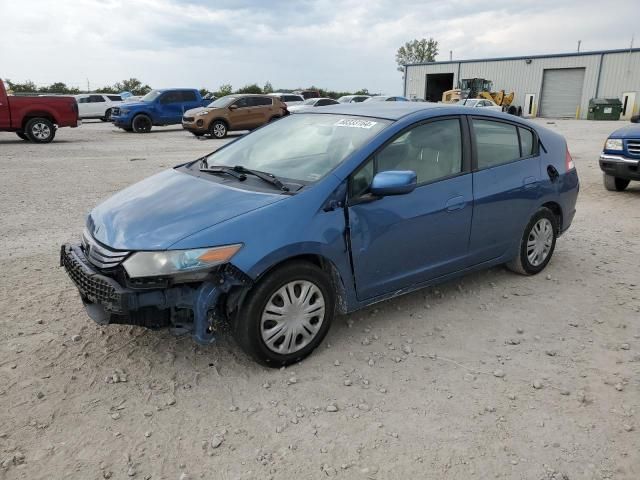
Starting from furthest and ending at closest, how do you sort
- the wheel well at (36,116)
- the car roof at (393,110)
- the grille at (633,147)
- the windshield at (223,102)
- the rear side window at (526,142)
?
the windshield at (223,102) → the wheel well at (36,116) → the grille at (633,147) → the rear side window at (526,142) → the car roof at (393,110)

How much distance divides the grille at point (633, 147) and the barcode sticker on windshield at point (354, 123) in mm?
6304

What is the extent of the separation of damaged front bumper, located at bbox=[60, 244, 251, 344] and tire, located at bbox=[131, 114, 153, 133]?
777 inches

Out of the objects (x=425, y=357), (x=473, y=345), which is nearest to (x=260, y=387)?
(x=425, y=357)

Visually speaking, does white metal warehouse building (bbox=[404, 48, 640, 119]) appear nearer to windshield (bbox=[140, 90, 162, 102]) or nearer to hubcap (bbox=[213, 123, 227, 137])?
hubcap (bbox=[213, 123, 227, 137])

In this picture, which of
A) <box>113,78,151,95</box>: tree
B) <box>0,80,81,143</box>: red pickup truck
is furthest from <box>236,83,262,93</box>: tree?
<box>0,80,81,143</box>: red pickup truck

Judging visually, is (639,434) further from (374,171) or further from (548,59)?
(548,59)

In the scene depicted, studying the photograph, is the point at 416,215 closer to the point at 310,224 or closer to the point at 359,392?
the point at 310,224

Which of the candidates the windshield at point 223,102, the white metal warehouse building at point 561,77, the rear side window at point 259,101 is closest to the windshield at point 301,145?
the windshield at point 223,102

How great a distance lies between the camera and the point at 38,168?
36.2ft

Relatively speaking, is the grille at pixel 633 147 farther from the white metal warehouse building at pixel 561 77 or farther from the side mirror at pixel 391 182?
the white metal warehouse building at pixel 561 77

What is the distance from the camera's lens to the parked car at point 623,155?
8.11 m

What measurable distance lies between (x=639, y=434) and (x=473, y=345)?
113 centimetres

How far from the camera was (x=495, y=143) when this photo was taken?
4371 mm

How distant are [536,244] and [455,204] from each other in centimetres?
133
